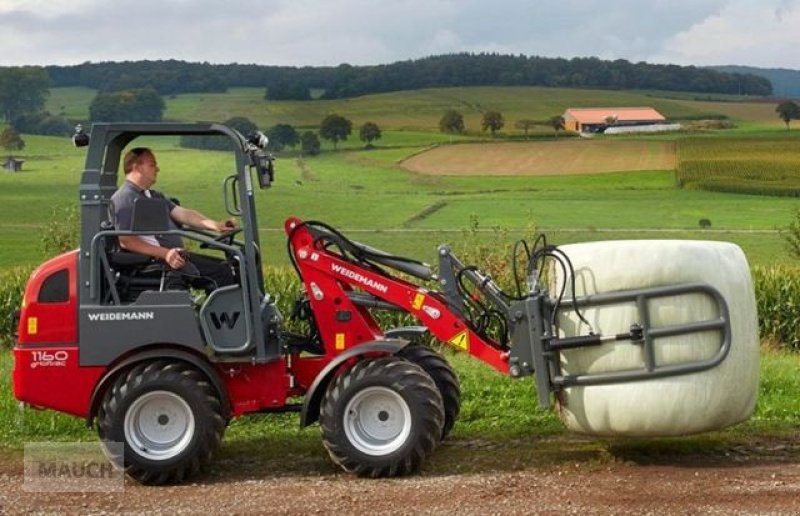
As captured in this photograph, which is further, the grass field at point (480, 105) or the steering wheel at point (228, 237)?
the grass field at point (480, 105)

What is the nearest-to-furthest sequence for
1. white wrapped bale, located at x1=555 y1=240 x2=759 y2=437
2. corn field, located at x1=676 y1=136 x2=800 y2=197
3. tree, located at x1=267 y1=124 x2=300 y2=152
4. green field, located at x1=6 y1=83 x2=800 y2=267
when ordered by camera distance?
white wrapped bale, located at x1=555 y1=240 x2=759 y2=437, green field, located at x1=6 y1=83 x2=800 y2=267, tree, located at x1=267 y1=124 x2=300 y2=152, corn field, located at x1=676 y1=136 x2=800 y2=197

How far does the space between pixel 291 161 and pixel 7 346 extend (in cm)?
2357

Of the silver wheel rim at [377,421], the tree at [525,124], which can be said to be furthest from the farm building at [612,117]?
the silver wheel rim at [377,421]

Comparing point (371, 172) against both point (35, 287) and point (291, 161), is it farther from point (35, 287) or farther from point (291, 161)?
point (35, 287)

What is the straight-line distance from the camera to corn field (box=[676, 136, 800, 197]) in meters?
45.8

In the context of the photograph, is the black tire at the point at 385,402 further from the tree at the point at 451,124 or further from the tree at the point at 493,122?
the tree at the point at 451,124

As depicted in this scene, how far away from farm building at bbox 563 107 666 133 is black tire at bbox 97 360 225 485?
43.1 meters

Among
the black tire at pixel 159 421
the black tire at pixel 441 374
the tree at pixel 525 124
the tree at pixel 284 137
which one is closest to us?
the black tire at pixel 159 421

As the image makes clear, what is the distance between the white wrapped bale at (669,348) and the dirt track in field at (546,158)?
1631 inches

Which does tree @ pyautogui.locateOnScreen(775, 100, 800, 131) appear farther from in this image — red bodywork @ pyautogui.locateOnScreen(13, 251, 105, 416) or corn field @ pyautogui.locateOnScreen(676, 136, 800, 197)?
red bodywork @ pyautogui.locateOnScreen(13, 251, 105, 416)

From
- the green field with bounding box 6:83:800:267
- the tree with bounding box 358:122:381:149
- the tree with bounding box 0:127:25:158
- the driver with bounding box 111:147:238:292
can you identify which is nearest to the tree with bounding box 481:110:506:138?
the green field with bounding box 6:83:800:267

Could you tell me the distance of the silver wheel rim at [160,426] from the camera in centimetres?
812

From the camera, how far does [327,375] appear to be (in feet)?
27.1

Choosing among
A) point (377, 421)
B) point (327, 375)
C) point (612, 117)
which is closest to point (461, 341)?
point (377, 421)
